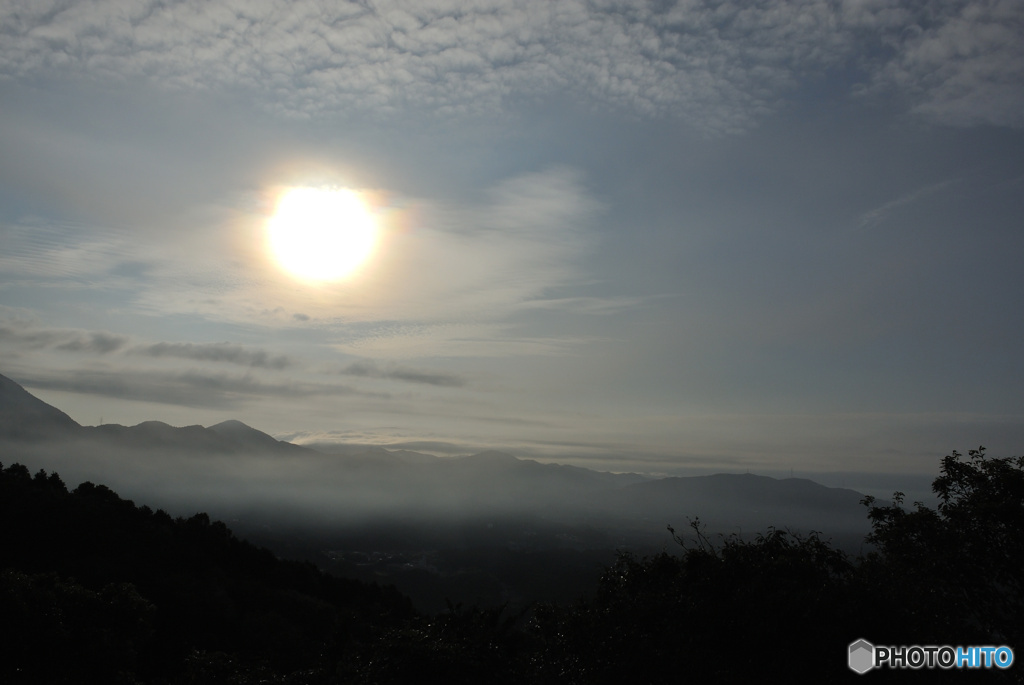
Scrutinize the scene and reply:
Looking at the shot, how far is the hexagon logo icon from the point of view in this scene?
50.4ft

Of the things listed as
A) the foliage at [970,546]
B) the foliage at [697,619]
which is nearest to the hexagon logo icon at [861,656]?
the foliage at [697,619]

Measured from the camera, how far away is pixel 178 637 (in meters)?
42.9

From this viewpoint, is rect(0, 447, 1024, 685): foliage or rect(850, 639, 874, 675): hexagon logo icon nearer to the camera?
rect(850, 639, 874, 675): hexagon logo icon

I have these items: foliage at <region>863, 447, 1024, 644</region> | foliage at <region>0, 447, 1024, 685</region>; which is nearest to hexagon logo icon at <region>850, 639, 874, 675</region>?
foliage at <region>0, 447, 1024, 685</region>

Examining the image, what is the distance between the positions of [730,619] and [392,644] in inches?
436

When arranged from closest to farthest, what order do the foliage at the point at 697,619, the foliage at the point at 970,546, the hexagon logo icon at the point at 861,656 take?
the hexagon logo icon at the point at 861,656
the foliage at the point at 697,619
the foliage at the point at 970,546

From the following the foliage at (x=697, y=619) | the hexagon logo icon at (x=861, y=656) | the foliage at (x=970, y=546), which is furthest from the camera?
the foliage at (x=970, y=546)

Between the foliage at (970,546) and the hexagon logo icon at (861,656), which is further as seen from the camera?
the foliage at (970,546)

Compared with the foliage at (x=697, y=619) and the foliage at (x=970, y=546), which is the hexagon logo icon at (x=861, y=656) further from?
the foliage at (x=970, y=546)

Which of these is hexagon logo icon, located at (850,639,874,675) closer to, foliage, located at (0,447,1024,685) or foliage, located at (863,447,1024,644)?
foliage, located at (0,447,1024,685)

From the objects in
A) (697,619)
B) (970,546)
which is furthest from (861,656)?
(970,546)

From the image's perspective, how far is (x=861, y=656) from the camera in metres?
15.6

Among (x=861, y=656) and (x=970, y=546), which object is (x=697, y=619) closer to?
(x=861, y=656)

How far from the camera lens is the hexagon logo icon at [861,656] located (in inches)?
605
